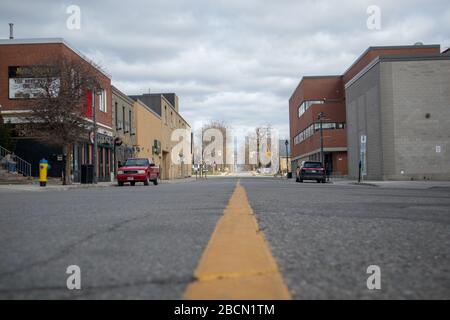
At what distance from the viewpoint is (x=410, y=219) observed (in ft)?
18.8

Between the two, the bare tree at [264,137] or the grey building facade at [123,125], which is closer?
the grey building facade at [123,125]

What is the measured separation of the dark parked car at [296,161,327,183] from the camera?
30.2 meters

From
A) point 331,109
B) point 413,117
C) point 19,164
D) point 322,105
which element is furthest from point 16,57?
point 331,109

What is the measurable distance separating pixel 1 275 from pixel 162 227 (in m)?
2.21

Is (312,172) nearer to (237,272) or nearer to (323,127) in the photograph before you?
(323,127)

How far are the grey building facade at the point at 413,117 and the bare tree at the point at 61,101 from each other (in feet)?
59.0

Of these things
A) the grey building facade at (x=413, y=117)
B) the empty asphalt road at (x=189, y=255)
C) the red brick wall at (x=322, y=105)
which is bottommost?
the empty asphalt road at (x=189, y=255)

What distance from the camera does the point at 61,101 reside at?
21531 mm

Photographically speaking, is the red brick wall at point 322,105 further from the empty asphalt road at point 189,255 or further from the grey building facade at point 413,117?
the empty asphalt road at point 189,255

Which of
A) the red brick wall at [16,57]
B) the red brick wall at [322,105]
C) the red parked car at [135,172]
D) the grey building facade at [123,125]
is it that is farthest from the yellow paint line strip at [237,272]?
the red brick wall at [322,105]

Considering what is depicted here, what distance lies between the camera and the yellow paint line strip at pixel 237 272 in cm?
213

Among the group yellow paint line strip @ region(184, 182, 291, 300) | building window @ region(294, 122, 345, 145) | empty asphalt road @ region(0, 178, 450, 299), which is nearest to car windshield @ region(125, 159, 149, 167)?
empty asphalt road @ region(0, 178, 450, 299)
